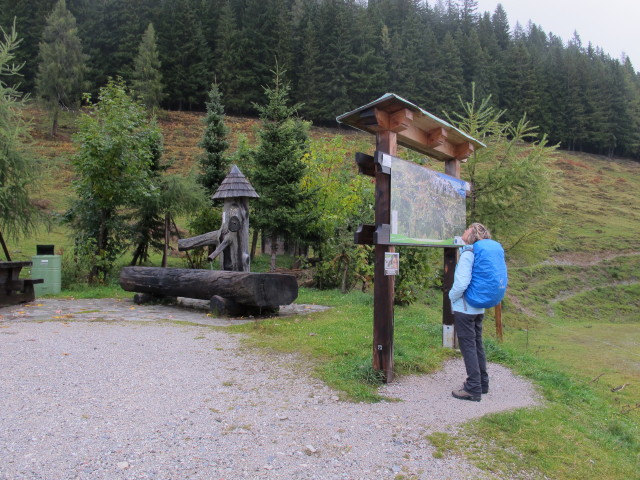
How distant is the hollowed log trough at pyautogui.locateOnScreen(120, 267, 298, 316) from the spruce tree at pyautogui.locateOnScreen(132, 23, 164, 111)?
4179 cm

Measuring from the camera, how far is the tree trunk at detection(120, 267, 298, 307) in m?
9.20

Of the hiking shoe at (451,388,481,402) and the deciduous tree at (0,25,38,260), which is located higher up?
the deciduous tree at (0,25,38,260)

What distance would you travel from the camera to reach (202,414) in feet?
14.5

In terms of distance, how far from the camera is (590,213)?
42938 millimetres

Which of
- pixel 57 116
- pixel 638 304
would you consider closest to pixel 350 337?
pixel 638 304

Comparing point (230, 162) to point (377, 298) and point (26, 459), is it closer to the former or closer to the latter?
point (377, 298)

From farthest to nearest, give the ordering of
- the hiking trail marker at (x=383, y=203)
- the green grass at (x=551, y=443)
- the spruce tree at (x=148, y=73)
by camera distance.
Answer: the spruce tree at (x=148, y=73) < the hiking trail marker at (x=383, y=203) < the green grass at (x=551, y=443)

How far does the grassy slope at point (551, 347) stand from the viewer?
416 centimetres

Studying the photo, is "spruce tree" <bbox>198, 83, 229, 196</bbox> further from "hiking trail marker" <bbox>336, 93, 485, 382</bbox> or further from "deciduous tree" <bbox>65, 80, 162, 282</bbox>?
"hiking trail marker" <bbox>336, 93, 485, 382</bbox>

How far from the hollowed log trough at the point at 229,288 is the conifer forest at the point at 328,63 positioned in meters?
36.7

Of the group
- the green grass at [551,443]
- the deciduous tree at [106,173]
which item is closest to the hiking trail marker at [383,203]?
the green grass at [551,443]

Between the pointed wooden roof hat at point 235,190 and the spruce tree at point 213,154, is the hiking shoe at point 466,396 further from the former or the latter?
the spruce tree at point 213,154

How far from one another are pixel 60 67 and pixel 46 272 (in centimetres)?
4000

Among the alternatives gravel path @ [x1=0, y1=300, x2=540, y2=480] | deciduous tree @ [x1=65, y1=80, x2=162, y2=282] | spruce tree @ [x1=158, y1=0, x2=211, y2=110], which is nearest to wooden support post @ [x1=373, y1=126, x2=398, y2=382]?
gravel path @ [x1=0, y1=300, x2=540, y2=480]
